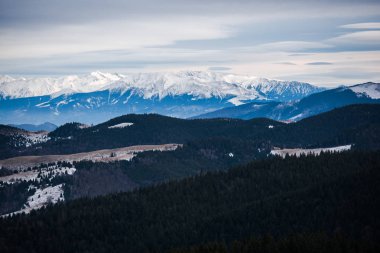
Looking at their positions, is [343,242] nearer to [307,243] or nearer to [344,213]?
[307,243]

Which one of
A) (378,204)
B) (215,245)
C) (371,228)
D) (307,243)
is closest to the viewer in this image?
(307,243)

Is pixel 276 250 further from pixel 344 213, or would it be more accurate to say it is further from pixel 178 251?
pixel 344 213

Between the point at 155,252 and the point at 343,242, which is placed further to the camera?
the point at 155,252

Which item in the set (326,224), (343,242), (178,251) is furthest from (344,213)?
(178,251)

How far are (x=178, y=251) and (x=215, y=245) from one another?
28.1 ft

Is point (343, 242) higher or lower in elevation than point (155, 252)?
higher

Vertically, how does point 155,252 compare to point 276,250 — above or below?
below

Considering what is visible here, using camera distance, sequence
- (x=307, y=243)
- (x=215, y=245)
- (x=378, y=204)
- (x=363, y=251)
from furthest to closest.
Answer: (x=378, y=204), (x=215, y=245), (x=307, y=243), (x=363, y=251)

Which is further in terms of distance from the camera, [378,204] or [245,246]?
[378,204]

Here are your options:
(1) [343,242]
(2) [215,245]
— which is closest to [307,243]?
(1) [343,242]

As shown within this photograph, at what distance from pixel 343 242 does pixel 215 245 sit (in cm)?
2771

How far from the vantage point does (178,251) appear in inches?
6432

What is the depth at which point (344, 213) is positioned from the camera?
199875 mm

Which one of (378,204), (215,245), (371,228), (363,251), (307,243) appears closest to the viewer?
(363,251)
